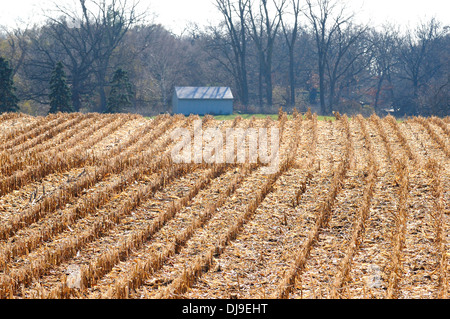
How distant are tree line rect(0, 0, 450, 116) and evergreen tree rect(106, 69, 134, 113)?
10 cm

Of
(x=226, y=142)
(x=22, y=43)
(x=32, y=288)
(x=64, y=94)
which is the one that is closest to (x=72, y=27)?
(x=22, y=43)

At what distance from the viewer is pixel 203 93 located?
1681 inches

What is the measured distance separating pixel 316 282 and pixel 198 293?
165cm

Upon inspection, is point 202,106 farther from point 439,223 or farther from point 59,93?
point 439,223

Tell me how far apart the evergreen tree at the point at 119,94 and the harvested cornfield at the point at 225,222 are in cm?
2190

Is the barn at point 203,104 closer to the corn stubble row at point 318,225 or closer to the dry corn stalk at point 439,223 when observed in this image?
the corn stubble row at point 318,225

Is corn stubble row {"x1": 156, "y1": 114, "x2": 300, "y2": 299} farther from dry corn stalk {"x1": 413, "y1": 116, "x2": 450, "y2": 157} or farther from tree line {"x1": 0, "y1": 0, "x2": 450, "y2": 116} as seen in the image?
tree line {"x1": 0, "y1": 0, "x2": 450, "y2": 116}

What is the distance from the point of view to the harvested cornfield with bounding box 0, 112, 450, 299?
656 cm

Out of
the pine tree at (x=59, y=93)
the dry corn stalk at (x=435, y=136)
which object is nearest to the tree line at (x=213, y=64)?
the pine tree at (x=59, y=93)

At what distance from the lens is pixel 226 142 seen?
596 inches

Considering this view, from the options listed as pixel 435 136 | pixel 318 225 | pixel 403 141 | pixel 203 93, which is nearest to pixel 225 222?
pixel 318 225

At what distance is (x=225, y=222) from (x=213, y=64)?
47.7 metres

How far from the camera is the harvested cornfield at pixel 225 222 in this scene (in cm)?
656
